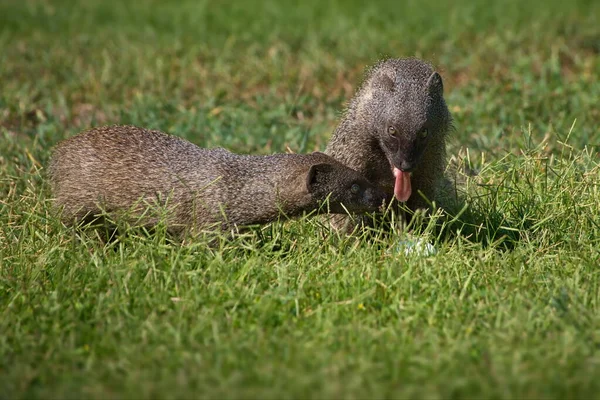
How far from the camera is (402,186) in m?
4.57

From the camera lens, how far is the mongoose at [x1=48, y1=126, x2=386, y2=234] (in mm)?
4504

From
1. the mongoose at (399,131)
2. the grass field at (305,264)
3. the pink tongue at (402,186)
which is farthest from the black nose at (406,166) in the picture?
the grass field at (305,264)

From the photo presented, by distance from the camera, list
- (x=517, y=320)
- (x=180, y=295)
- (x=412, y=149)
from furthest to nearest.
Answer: (x=412, y=149) < (x=180, y=295) < (x=517, y=320)

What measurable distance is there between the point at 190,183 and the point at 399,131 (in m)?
1.05

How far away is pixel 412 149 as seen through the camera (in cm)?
444

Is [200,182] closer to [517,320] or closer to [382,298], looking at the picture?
[382,298]

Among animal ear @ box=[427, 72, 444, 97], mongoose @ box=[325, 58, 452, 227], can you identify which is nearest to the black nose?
mongoose @ box=[325, 58, 452, 227]

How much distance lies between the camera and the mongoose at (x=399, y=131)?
4.48 metres

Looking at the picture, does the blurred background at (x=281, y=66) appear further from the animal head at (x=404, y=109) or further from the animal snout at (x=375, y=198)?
the animal snout at (x=375, y=198)

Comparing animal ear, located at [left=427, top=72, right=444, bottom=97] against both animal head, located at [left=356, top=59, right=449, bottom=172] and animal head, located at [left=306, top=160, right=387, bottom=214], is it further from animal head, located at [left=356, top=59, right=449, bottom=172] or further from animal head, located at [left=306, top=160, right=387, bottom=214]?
animal head, located at [left=306, top=160, right=387, bottom=214]

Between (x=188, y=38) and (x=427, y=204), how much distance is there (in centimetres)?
456

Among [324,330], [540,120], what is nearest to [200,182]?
[324,330]

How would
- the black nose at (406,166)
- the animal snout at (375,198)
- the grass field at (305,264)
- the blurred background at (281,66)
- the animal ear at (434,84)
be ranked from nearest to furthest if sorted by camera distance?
the grass field at (305,264) → the black nose at (406,166) → the animal snout at (375,198) → the animal ear at (434,84) → the blurred background at (281,66)

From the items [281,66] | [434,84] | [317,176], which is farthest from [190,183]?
[281,66]
